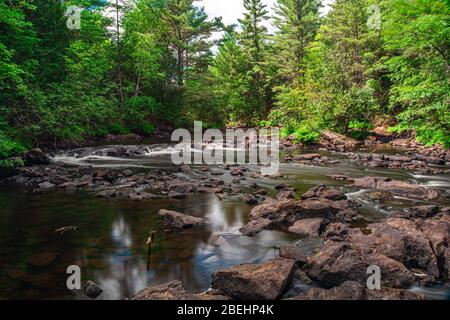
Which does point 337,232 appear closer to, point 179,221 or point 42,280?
point 179,221

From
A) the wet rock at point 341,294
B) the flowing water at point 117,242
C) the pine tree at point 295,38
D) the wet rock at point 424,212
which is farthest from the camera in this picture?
the pine tree at point 295,38

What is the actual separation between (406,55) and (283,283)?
55.0 feet

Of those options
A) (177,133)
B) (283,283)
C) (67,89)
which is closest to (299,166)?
(283,283)

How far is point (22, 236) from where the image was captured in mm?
7281

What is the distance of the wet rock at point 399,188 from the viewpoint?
10789 mm

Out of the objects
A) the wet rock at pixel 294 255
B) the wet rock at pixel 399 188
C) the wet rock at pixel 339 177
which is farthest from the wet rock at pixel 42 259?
the wet rock at pixel 339 177

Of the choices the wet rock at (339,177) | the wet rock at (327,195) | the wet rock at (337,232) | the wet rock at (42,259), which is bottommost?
Result: the wet rock at (42,259)

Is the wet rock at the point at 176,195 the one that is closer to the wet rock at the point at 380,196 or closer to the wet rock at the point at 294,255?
the wet rock at the point at 294,255

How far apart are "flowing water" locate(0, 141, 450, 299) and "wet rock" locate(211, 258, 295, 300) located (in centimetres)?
65

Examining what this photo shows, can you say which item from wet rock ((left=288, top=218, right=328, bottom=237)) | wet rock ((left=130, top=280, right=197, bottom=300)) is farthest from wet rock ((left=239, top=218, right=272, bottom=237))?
wet rock ((left=130, top=280, right=197, bottom=300))

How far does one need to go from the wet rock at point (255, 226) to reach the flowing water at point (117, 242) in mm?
157

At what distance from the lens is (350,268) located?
5078mm
